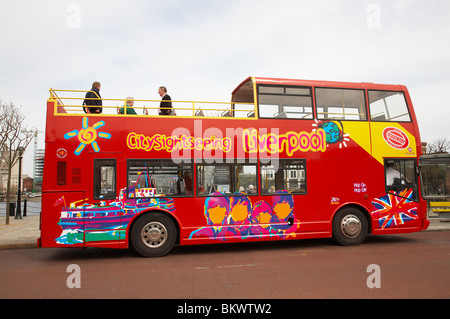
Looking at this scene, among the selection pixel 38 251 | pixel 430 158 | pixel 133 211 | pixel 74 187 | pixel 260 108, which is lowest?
pixel 38 251

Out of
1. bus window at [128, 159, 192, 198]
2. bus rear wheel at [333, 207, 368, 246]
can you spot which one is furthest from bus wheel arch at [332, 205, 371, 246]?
bus window at [128, 159, 192, 198]

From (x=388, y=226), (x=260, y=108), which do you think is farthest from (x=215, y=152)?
(x=388, y=226)

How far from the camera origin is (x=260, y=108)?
8836mm

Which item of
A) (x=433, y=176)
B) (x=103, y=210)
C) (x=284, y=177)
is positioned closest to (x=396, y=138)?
(x=433, y=176)

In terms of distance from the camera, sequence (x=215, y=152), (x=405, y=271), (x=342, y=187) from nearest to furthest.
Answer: (x=405, y=271)
(x=215, y=152)
(x=342, y=187)

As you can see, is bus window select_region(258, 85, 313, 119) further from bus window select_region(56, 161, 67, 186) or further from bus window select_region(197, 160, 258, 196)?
bus window select_region(56, 161, 67, 186)

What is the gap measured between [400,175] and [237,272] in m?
6.05

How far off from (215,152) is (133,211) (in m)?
2.47

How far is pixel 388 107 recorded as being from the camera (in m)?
9.58

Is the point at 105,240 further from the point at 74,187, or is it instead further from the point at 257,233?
the point at 257,233

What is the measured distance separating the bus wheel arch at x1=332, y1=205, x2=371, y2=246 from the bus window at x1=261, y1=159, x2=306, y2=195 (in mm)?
1301

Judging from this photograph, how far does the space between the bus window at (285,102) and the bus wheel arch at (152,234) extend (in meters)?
3.73

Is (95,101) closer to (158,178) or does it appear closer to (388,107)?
(158,178)

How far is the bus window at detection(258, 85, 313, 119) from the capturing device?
29.0ft
